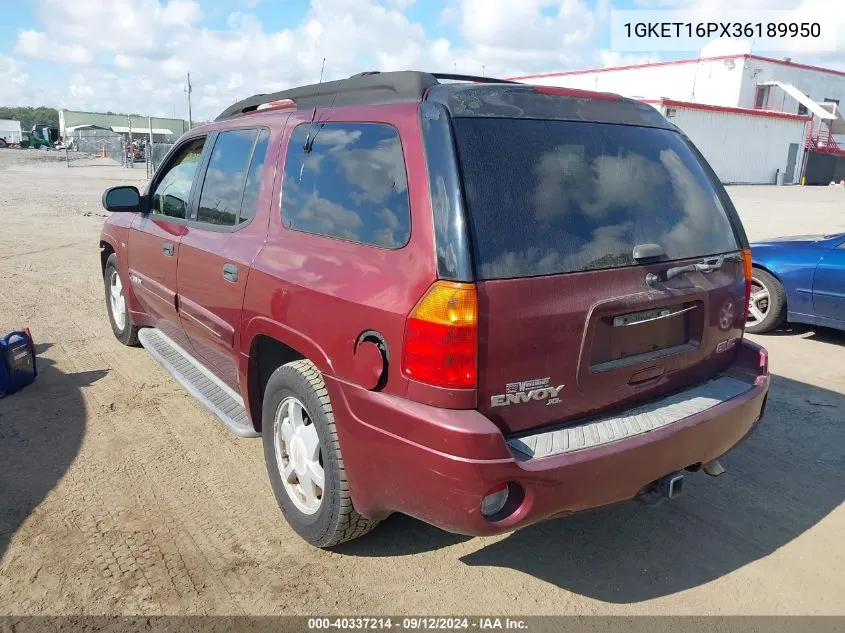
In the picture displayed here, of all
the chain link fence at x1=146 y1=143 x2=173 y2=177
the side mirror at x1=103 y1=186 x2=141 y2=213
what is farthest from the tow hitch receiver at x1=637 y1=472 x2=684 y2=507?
the chain link fence at x1=146 y1=143 x2=173 y2=177

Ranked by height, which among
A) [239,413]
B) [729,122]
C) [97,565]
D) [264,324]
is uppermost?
[729,122]

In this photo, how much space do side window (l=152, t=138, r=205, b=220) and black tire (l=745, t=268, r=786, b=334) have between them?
5052 mm

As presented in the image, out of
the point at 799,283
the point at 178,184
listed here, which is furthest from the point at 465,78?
the point at 799,283

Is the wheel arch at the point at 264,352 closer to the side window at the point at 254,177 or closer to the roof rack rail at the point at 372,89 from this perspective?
the side window at the point at 254,177

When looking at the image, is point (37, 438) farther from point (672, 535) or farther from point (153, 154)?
point (153, 154)

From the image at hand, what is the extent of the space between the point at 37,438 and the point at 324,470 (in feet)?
7.32

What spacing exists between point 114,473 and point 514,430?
2364 mm

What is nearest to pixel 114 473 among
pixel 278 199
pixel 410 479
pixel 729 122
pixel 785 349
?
pixel 278 199

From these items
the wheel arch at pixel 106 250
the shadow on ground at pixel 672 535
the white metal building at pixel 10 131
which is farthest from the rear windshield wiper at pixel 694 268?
the white metal building at pixel 10 131

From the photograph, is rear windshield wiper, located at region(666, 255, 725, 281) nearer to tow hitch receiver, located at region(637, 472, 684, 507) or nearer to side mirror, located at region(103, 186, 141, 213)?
tow hitch receiver, located at region(637, 472, 684, 507)

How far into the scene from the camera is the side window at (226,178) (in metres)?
3.51

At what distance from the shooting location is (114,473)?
3609 millimetres

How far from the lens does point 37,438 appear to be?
3.98 meters

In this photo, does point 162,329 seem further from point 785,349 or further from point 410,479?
point 785,349
